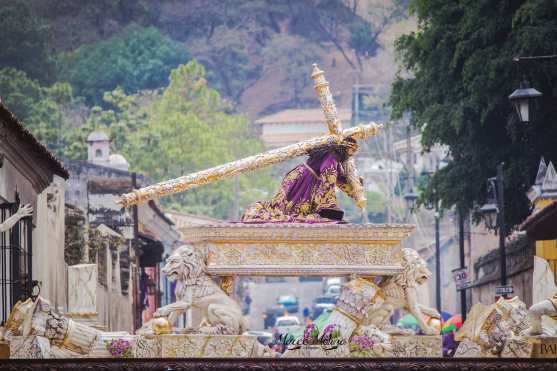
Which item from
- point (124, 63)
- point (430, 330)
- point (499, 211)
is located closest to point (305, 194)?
point (430, 330)

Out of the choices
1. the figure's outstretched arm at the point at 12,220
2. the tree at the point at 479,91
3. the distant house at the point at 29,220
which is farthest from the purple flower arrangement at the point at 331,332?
the tree at the point at 479,91

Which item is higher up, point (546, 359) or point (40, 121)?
point (40, 121)

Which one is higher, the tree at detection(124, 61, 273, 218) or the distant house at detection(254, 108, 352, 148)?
the distant house at detection(254, 108, 352, 148)

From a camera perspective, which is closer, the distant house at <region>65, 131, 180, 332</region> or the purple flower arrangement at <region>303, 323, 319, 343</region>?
the purple flower arrangement at <region>303, 323, 319, 343</region>

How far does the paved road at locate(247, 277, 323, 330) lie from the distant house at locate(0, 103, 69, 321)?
6523cm

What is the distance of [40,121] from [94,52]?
4954 centimetres

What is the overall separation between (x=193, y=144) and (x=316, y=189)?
260ft

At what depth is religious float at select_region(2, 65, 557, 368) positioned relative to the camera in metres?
23.6

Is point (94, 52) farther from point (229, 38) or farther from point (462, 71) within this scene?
point (462, 71)

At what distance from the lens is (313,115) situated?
159 meters

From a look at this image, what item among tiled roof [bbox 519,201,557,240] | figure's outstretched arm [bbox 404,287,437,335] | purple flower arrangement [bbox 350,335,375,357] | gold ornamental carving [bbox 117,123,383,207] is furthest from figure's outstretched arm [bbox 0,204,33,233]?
tiled roof [bbox 519,201,557,240]

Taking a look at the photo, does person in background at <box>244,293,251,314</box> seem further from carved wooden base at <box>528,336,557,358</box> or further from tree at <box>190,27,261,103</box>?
carved wooden base at <box>528,336,557,358</box>

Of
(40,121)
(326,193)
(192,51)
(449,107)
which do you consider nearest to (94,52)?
(192,51)

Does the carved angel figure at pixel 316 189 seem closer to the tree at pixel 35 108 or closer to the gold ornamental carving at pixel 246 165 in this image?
the gold ornamental carving at pixel 246 165
